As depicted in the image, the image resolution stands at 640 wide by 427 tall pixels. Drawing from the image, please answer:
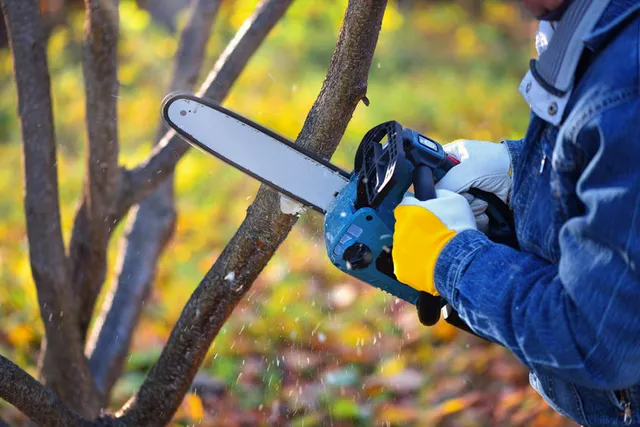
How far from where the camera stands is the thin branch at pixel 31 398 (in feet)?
4.56

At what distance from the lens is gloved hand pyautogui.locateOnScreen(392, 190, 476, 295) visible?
123 cm

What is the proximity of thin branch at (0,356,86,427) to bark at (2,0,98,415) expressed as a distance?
51 cm

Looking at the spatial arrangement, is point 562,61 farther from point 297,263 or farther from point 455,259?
point 297,263

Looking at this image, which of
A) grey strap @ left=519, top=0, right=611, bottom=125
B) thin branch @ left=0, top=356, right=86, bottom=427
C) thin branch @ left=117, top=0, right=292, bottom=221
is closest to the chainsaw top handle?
grey strap @ left=519, top=0, right=611, bottom=125

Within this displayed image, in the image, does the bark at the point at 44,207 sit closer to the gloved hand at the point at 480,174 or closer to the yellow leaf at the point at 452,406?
the gloved hand at the point at 480,174

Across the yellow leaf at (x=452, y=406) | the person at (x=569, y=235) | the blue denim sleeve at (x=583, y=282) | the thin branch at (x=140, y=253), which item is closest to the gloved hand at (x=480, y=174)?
the person at (x=569, y=235)

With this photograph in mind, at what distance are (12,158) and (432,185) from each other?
14.9 ft

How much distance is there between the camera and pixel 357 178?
4.72 feet

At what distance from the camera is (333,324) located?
12.0 ft

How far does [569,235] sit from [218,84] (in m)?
1.41

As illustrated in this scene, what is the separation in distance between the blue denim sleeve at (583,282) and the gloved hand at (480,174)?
0.28 m

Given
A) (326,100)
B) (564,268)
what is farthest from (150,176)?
(564,268)

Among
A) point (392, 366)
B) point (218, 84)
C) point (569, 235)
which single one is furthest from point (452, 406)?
point (569, 235)

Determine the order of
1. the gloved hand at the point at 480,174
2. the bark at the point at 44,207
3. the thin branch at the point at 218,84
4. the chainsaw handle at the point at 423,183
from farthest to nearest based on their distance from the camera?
the thin branch at the point at 218,84 → the bark at the point at 44,207 → the gloved hand at the point at 480,174 → the chainsaw handle at the point at 423,183
